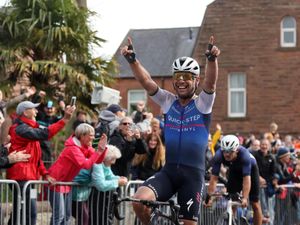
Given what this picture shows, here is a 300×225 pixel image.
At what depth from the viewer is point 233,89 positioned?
46.5 meters

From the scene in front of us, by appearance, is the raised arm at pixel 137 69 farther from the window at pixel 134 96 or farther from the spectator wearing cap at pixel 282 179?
the window at pixel 134 96

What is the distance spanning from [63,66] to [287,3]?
28.1 meters

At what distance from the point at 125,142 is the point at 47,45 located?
5146mm

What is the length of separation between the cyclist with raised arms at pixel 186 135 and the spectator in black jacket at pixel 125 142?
3.56m

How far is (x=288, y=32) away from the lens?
4622cm

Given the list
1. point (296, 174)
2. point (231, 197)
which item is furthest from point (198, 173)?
point (296, 174)

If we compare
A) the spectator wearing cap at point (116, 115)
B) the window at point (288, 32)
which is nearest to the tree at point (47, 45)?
the spectator wearing cap at point (116, 115)

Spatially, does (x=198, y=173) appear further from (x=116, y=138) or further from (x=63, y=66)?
(x=63, y=66)

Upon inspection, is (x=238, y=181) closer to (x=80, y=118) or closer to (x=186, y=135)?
(x=80, y=118)

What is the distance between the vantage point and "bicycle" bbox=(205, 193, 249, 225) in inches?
571

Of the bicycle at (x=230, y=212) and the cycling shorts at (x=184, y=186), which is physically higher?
the cycling shorts at (x=184, y=186)

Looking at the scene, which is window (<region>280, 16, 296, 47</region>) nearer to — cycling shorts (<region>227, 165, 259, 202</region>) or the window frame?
the window frame

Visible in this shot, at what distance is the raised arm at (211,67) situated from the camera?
10816mm

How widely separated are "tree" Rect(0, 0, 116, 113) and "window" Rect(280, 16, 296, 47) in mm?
27066
